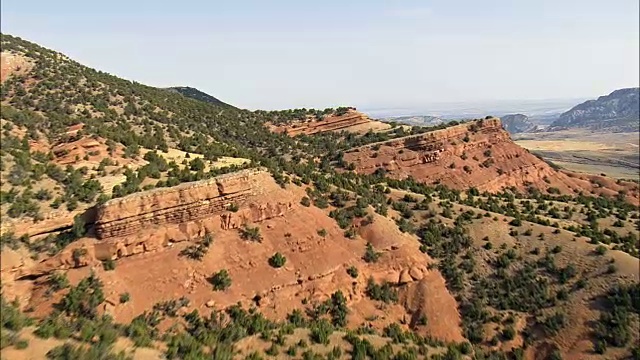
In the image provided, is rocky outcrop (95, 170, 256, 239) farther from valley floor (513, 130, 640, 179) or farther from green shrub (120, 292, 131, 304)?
valley floor (513, 130, 640, 179)

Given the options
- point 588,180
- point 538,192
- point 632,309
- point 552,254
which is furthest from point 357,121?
point 632,309

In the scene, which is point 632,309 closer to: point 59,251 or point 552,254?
point 552,254

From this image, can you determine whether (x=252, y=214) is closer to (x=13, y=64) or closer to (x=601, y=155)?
(x=13, y=64)

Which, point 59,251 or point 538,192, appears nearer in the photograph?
point 59,251

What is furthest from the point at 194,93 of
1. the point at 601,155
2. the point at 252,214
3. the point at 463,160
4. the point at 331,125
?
the point at 601,155

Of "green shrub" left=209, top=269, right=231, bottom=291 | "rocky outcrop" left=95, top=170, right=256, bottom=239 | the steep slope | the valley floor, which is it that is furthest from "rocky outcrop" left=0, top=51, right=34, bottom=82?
the valley floor
